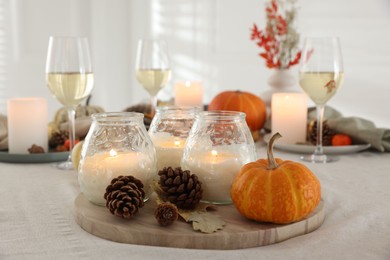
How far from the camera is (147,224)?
2.57 feet

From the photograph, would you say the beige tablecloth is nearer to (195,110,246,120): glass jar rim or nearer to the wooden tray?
the wooden tray

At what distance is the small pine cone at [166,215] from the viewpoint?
30.3 inches

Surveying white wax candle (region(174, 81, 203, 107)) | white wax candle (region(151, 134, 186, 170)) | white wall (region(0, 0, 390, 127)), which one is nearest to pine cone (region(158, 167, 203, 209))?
white wax candle (region(151, 134, 186, 170))

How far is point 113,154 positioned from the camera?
886mm

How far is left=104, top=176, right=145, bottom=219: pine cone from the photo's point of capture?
792 millimetres

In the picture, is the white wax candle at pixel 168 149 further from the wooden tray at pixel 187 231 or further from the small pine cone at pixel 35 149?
the small pine cone at pixel 35 149

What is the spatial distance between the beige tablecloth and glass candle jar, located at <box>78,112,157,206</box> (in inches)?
2.5

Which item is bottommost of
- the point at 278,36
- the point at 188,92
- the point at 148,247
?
the point at 148,247

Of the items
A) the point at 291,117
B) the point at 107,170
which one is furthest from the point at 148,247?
the point at 291,117

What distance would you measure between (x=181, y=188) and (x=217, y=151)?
9 cm

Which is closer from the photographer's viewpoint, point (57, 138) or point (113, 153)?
point (113, 153)

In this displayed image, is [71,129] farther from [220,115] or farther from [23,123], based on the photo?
[220,115]

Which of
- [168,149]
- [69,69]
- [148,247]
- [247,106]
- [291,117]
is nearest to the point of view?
[148,247]

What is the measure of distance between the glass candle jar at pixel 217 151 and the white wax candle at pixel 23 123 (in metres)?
0.54
